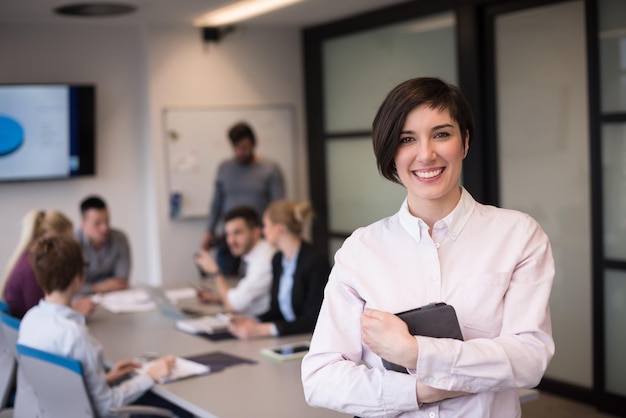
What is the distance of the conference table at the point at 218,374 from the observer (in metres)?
2.86

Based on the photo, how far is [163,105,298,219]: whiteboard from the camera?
23.4 ft

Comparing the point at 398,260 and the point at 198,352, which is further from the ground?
the point at 398,260

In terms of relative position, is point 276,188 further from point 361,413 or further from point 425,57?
point 361,413

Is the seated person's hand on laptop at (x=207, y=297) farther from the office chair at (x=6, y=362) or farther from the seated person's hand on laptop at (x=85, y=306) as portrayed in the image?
the office chair at (x=6, y=362)

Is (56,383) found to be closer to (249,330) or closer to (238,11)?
(249,330)

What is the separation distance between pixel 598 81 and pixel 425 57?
5.69 feet

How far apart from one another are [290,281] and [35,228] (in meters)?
1.54

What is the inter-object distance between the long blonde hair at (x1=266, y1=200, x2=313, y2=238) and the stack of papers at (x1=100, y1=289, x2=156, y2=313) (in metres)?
1.06

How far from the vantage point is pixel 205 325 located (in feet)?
13.8

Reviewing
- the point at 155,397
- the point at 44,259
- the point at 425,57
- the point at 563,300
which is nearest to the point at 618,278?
the point at 563,300

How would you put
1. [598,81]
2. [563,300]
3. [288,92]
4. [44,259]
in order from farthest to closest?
[288,92] < [563,300] < [598,81] < [44,259]

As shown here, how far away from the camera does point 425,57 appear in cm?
632

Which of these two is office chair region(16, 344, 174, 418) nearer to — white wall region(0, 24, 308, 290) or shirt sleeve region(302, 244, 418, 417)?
shirt sleeve region(302, 244, 418, 417)

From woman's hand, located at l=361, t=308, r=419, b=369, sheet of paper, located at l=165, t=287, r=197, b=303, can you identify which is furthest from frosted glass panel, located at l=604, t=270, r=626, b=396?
woman's hand, located at l=361, t=308, r=419, b=369
